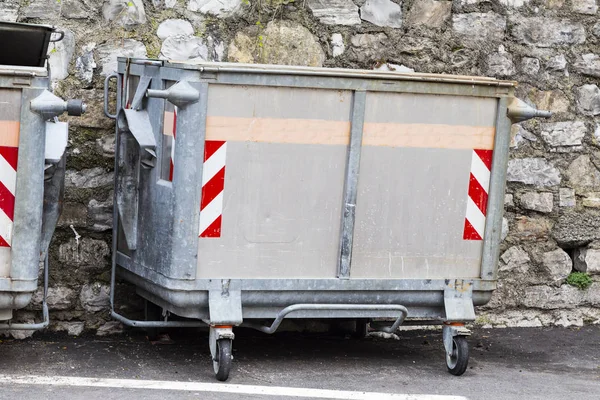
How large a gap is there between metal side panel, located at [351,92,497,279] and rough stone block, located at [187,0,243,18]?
1.26 meters

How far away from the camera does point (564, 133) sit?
655cm

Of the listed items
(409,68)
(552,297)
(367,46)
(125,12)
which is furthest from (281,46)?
(552,297)

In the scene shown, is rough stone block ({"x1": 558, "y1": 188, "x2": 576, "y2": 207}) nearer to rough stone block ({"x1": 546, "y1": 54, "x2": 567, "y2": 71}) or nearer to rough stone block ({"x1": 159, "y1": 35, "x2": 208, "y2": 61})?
rough stone block ({"x1": 546, "y1": 54, "x2": 567, "y2": 71})

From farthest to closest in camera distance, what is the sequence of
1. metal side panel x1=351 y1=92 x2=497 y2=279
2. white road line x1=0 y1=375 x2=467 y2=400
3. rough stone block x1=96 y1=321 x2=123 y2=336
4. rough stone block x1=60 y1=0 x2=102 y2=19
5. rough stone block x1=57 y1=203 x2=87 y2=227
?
rough stone block x1=96 y1=321 x2=123 y2=336 → rough stone block x1=57 y1=203 x2=87 y2=227 → rough stone block x1=60 y1=0 x2=102 y2=19 → metal side panel x1=351 y1=92 x2=497 y2=279 → white road line x1=0 y1=375 x2=467 y2=400

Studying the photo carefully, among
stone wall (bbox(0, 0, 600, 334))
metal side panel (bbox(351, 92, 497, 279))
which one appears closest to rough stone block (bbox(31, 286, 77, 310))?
stone wall (bbox(0, 0, 600, 334))

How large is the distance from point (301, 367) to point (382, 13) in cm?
203

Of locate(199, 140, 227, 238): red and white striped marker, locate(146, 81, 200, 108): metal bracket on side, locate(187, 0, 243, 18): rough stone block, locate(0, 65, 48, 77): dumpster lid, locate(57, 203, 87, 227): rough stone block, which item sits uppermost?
locate(187, 0, 243, 18): rough stone block

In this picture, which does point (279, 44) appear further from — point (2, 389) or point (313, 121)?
point (2, 389)

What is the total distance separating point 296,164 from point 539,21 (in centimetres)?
213

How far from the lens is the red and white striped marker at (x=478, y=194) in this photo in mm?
5316

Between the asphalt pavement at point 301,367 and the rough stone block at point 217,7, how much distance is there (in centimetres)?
171

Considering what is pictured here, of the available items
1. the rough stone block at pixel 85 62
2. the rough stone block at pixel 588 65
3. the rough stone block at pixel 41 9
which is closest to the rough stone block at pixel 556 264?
the rough stone block at pixel 588 65

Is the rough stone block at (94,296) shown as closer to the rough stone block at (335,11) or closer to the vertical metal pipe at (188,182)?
the vertical metal pipe at (188,182)

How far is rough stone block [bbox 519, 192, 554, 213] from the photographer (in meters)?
6.54
